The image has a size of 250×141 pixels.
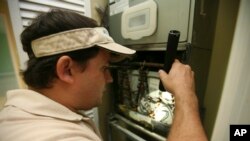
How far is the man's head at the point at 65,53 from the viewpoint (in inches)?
23.0

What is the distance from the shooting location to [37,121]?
479 mm

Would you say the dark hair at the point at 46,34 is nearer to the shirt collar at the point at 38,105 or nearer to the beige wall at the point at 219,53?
the shirt collar at the point at 38,105

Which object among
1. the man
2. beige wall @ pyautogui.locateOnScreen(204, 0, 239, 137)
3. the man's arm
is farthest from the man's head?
beige wall @ pyautogui.locateOnScreen(204, 0, 239, 137)

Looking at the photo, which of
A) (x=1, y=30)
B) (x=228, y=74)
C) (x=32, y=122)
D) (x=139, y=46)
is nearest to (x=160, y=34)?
(x=139, y=46)

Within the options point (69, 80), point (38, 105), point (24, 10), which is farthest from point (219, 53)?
point (24, 10)

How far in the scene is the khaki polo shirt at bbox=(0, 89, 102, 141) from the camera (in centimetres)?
44

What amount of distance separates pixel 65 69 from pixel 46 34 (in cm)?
13

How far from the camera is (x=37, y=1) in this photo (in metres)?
1.01

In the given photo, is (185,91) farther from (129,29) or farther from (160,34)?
(129,29)

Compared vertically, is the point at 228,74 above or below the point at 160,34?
below

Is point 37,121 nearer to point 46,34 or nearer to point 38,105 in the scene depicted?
point 38,105

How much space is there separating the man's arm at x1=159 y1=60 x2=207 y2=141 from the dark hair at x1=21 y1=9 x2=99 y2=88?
0.27m

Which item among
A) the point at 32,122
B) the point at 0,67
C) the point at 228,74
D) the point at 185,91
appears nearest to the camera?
A: the point at 32,122

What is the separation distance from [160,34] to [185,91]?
38 centimetres
